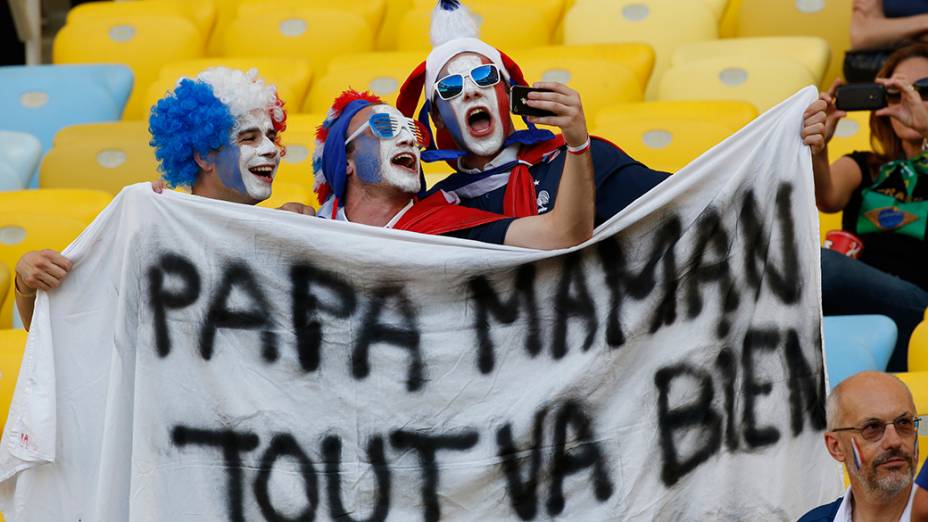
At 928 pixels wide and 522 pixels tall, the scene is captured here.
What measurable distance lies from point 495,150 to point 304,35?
293 cm

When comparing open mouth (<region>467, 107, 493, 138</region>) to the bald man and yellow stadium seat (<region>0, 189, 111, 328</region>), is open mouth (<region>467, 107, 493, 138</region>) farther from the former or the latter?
yellow stadium seat (<region>0, 189, 111, 328</region>)

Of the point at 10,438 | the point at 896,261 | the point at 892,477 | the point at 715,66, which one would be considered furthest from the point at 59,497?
the point at 715,66

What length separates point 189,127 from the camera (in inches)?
182

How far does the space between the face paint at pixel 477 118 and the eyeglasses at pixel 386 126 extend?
0.48 ft

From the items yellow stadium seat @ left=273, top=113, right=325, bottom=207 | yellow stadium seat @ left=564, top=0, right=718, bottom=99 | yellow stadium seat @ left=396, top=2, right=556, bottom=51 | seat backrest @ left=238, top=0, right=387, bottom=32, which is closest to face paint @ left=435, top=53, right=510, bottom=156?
yellow stadium seat @ left=273, top=113, right=325, bottom=207

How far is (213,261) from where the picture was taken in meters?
4.38

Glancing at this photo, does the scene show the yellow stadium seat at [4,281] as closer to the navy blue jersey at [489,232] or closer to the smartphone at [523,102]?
the navy blue jersey at [489,232]

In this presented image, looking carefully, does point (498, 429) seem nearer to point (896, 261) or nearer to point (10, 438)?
point (10, 438)

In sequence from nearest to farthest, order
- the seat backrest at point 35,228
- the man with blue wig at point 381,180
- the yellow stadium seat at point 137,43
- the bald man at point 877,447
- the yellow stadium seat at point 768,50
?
the bald man at point 877,447 < the man with blue wig at point 381,180 < the seat backrest at point 35,228 < the yellow stadium seat at point 768,50 < the yellow stadium seat at point 137,43

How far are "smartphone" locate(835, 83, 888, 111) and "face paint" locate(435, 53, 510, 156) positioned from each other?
865mm

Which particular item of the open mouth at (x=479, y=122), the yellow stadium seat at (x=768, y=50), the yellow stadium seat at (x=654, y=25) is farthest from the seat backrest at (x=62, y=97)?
the open mouth at (x=479, y=122)

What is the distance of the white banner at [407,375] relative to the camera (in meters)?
4.34

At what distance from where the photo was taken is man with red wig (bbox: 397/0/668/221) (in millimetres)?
4699

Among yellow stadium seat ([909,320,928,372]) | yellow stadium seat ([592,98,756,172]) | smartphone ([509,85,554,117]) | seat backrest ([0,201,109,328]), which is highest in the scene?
yellow stadium seat ([592,98,756,172])
